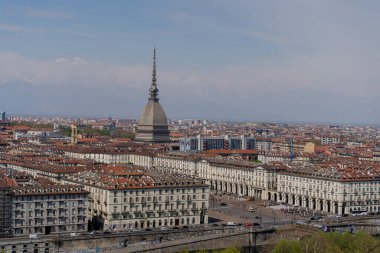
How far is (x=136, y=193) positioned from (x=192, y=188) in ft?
20.2

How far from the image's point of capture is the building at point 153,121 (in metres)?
144

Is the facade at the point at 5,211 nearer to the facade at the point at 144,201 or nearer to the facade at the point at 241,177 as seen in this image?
the facade at the point at 144,201

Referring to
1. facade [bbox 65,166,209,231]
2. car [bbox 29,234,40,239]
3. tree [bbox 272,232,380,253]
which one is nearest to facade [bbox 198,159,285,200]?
facade [bbox 65,166,209,231]

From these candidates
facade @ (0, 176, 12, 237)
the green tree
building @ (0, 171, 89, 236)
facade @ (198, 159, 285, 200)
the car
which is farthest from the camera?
facade @ (198, 159, 285, 200)

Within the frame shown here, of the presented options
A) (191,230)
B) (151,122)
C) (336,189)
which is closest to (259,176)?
(336,189)

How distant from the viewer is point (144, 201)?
66.0m

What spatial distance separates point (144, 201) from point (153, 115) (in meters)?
78.2

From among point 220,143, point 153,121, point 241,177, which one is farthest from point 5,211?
point 220,143

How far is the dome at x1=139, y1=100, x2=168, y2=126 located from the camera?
472ft

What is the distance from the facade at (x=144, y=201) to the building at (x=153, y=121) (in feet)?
240

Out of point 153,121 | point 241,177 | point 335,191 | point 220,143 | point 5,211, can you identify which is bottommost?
point 241,177

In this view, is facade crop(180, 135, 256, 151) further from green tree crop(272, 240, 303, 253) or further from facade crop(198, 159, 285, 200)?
green tree crop(272, 240, 303, 253)

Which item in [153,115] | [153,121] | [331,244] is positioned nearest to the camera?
[331,244]

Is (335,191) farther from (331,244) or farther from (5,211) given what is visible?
(5,211)
